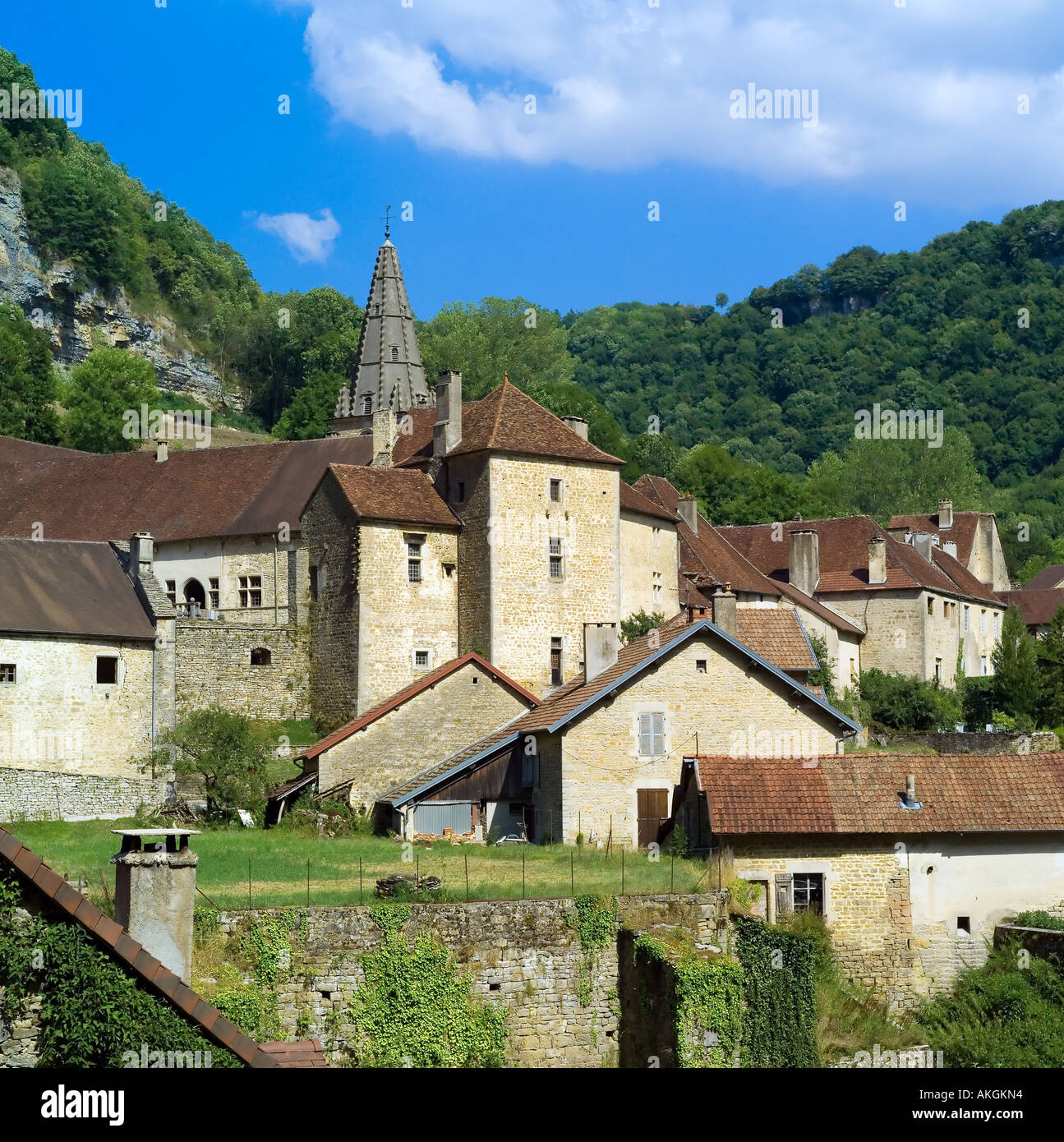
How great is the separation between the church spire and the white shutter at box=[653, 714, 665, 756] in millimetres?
36125

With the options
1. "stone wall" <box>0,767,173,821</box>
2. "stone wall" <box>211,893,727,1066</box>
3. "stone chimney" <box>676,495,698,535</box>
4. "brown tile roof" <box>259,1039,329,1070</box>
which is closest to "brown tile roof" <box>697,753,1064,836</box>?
"stone wall" <box>211,893,727,1066</box>

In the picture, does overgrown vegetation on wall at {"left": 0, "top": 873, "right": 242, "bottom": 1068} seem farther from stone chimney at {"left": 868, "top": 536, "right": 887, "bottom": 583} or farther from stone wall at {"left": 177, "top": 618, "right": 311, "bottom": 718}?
stone chimney at {"left": 868, "top": 536, "right": 887, "bottom": 583}

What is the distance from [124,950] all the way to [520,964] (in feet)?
38.7

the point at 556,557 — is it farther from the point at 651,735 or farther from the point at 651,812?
the point at 651,812

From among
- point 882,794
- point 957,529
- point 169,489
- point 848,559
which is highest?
point 169,489

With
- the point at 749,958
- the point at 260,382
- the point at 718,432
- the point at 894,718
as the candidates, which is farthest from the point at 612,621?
the point at 718,432

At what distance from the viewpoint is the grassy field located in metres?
27.3

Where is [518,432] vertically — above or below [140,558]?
above

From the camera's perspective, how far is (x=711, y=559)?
60.9 meters

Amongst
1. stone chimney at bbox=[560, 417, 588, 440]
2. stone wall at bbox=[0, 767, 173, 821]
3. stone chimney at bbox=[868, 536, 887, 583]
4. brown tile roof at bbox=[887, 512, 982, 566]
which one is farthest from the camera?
brown tile roof at bbox=[887, 512, 982, 566]

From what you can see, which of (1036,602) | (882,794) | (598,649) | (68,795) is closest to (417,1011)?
(882,794)

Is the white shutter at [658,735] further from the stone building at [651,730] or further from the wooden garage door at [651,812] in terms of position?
the wooden garage door at [651,812]

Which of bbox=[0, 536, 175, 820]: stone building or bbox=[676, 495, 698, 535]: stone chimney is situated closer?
bbox=[0, 536, 175, 820]: stone building

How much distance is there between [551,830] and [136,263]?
93.3 metres
